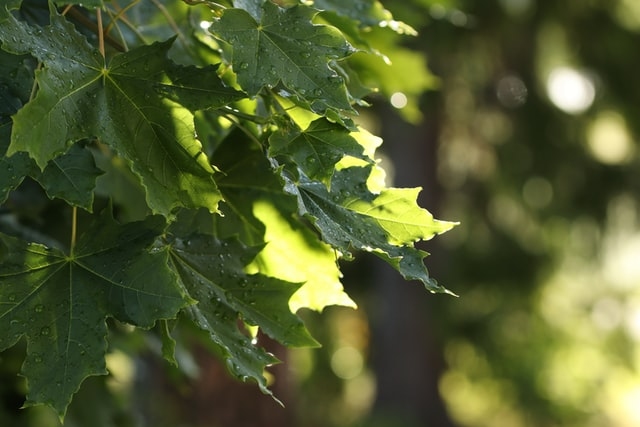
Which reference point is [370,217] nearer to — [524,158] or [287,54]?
[287,54]

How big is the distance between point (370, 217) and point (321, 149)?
0.14 meters

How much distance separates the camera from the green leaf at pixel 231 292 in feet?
4.56

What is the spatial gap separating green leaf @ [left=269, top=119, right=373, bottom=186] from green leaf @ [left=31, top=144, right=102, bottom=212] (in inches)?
10.0

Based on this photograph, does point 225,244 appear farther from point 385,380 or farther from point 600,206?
point 385,380

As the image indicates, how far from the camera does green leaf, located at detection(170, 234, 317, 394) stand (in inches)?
54.7

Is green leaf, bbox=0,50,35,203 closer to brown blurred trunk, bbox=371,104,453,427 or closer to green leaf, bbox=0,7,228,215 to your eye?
green leaf, bbox=0,7,228,215

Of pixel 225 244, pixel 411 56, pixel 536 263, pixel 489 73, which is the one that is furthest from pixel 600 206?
pixel 225 244

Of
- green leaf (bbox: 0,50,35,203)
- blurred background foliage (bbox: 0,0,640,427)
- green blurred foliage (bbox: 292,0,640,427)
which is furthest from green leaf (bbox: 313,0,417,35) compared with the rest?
green blurred foliage (bbox: 292,0,640,427)

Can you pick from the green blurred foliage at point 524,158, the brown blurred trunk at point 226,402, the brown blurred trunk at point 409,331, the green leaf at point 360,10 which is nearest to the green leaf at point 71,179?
the green leaf at point 360,10

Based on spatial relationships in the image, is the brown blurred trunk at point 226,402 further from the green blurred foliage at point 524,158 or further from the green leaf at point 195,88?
the green leaf at point 195,88

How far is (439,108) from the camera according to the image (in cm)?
981

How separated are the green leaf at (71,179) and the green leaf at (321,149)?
0.83 ft

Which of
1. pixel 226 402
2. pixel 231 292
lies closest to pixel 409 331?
pixel 226 402

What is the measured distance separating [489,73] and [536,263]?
6.23 feet
